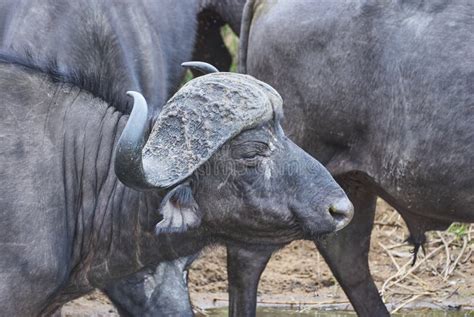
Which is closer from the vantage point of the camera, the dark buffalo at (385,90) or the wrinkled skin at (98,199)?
the wrinkled skin at (98,199)

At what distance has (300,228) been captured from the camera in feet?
18.2

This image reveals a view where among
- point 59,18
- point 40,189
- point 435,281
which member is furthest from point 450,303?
point 40,189

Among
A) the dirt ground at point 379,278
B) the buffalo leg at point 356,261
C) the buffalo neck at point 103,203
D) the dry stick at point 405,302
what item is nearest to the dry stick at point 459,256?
the dirt ground at point 379,278

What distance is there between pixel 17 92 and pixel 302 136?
1.77 meters

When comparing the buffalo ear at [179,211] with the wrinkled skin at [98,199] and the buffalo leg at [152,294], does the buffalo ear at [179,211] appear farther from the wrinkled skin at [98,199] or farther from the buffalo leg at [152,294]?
the buffalo leg at [152,294]

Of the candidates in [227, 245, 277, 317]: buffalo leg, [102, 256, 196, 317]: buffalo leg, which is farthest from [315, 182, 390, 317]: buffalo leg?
[102, 256, 196, 317]: buffalo leg

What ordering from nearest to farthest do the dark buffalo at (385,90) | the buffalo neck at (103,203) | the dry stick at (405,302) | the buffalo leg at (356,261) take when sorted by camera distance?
the buffalo neck at (103,203) < the dark buffalo at (385,90) < the buffalo leg at (356,261) < the dry stick at (405,302)

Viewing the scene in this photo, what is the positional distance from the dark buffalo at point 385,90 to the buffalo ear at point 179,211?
156 cm

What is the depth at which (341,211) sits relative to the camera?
548 centimetres

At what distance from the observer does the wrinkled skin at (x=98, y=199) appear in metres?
5.47

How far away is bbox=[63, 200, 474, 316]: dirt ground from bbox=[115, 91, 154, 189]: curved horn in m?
3.01

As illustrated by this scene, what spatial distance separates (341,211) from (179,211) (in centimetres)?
60

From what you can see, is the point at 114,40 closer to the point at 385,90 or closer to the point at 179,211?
the point at 385,90

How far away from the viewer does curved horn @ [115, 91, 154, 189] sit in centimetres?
516
